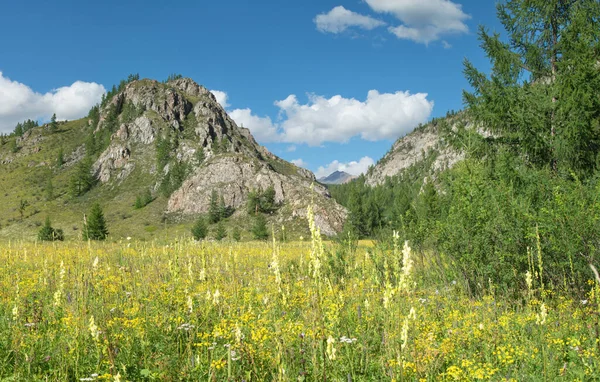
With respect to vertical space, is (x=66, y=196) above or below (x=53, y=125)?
below

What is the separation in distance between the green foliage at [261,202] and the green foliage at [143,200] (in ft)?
99.4

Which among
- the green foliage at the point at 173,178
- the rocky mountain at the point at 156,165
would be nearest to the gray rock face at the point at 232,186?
the rocky mountain at the point at 156,165

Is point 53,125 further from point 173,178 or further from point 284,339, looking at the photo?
point 284,339

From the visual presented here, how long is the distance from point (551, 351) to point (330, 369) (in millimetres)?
2586

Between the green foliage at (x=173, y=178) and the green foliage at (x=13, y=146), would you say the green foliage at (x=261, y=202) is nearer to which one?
the green foliage at (x=173, y=178)

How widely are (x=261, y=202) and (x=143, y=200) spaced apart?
111 feet

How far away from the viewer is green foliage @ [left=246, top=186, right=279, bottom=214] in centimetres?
7419

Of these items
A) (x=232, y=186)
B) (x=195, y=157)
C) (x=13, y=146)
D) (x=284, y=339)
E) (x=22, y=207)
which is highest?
(x=13, y=146)

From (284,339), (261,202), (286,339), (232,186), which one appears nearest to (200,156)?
(232,186)

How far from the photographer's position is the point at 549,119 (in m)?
11.9

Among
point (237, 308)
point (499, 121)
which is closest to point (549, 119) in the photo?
point (499, 121)

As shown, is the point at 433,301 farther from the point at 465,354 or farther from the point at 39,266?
the point at 39,266

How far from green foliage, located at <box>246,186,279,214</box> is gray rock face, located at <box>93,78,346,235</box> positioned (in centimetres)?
271

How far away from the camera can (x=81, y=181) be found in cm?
10369
